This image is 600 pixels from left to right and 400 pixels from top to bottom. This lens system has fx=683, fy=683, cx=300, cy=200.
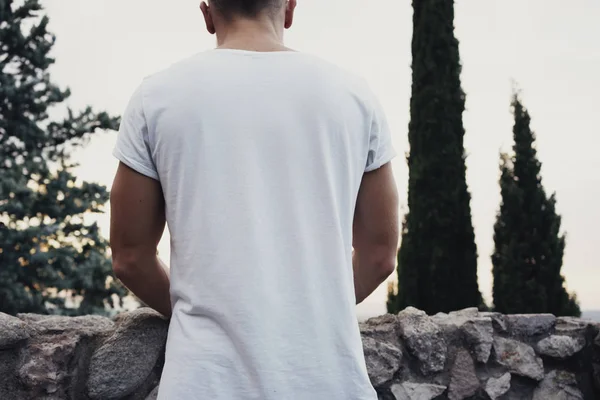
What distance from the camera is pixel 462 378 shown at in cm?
287

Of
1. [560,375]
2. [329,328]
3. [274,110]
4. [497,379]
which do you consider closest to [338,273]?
[329,328]

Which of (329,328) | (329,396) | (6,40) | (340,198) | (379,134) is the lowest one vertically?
(329,396)

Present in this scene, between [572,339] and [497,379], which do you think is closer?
[497,379]

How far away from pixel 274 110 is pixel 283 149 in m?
0.07

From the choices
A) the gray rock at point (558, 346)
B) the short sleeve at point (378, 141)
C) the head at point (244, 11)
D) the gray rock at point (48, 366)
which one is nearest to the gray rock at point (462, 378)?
the gray rock at point (558, 346)

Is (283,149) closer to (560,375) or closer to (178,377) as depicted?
(178,377)

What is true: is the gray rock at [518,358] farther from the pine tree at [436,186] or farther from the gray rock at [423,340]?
the pine tree at [436,186]

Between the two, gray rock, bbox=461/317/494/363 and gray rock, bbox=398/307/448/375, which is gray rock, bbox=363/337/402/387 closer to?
gray rock, bbox=398/307/448/375

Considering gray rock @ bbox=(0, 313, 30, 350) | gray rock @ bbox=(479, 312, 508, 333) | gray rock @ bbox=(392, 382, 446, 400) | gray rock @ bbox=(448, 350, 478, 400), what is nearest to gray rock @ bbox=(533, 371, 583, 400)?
gray rock @ bbox=(479, 312, 508, 333)

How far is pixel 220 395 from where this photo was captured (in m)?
1.18

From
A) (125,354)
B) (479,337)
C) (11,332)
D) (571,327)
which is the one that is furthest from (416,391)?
(11,332)

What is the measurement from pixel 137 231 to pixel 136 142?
0.62 feet

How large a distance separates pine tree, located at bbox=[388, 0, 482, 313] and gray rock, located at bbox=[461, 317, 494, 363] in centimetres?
550

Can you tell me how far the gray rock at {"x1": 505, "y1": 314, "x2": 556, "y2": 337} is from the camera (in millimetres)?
3168
